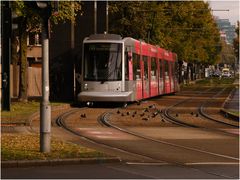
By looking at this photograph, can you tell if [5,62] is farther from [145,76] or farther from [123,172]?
[123,172]

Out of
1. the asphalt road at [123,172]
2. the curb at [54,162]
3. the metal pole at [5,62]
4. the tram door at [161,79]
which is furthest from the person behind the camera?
the tram door at [161,79]

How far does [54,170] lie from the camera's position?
10602mm

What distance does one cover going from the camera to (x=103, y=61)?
29.4 m

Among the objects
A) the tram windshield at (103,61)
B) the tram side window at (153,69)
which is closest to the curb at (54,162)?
the tram windshield at (103,61)

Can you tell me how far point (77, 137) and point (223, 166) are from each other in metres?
5.79

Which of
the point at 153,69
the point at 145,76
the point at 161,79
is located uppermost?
the point at 153,69

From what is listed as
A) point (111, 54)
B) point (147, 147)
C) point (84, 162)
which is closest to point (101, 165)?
point (84, 162)

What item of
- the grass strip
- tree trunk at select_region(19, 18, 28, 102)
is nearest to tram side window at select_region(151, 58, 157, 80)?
tree trunk at select_region(19, 18, 28, 102)

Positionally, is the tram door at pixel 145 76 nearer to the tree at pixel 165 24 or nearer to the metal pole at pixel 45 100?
the tree at pixel 165 24

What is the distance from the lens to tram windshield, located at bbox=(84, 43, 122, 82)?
2942 cm

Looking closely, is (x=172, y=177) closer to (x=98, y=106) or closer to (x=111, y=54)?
(x=111, y=54)

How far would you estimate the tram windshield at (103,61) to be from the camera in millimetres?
29422

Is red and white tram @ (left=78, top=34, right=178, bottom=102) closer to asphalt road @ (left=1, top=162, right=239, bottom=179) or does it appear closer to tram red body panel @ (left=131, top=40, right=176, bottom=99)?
tram red body panel @ (left=131, top=40, right=176, bottom=99)

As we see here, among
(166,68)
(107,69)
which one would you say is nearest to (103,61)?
(107,69)
